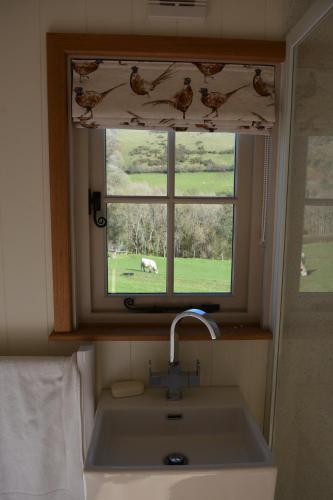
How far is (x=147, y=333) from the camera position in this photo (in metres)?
1.42

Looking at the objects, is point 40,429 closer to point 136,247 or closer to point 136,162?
point 136,247

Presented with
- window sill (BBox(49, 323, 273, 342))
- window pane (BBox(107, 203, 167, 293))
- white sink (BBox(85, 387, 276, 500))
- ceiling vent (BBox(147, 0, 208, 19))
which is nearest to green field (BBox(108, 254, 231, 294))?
window pane (BBox(107, 203, 167, 293))

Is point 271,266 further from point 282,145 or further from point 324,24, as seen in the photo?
point 324,24

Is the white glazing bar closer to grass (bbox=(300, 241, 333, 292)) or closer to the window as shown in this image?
the window

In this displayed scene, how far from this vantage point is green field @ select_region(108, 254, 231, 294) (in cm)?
151

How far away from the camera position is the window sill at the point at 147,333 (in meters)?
1.39

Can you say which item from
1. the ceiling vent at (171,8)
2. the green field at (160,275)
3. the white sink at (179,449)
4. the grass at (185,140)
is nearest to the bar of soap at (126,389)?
the white sink at (179,449)

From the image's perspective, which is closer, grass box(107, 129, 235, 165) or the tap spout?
the tap spout

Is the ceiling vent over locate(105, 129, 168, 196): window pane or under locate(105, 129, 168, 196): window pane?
over

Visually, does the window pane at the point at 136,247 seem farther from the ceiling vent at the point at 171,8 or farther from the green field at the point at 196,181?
the ceiling vent at the point at 171,8

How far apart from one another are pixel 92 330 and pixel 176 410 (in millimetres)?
433

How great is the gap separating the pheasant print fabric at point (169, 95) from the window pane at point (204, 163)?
0.12 meters

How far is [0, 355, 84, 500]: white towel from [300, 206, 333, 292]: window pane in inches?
34.6

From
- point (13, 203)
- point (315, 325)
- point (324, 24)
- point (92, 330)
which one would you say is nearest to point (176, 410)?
point (92, 330)
